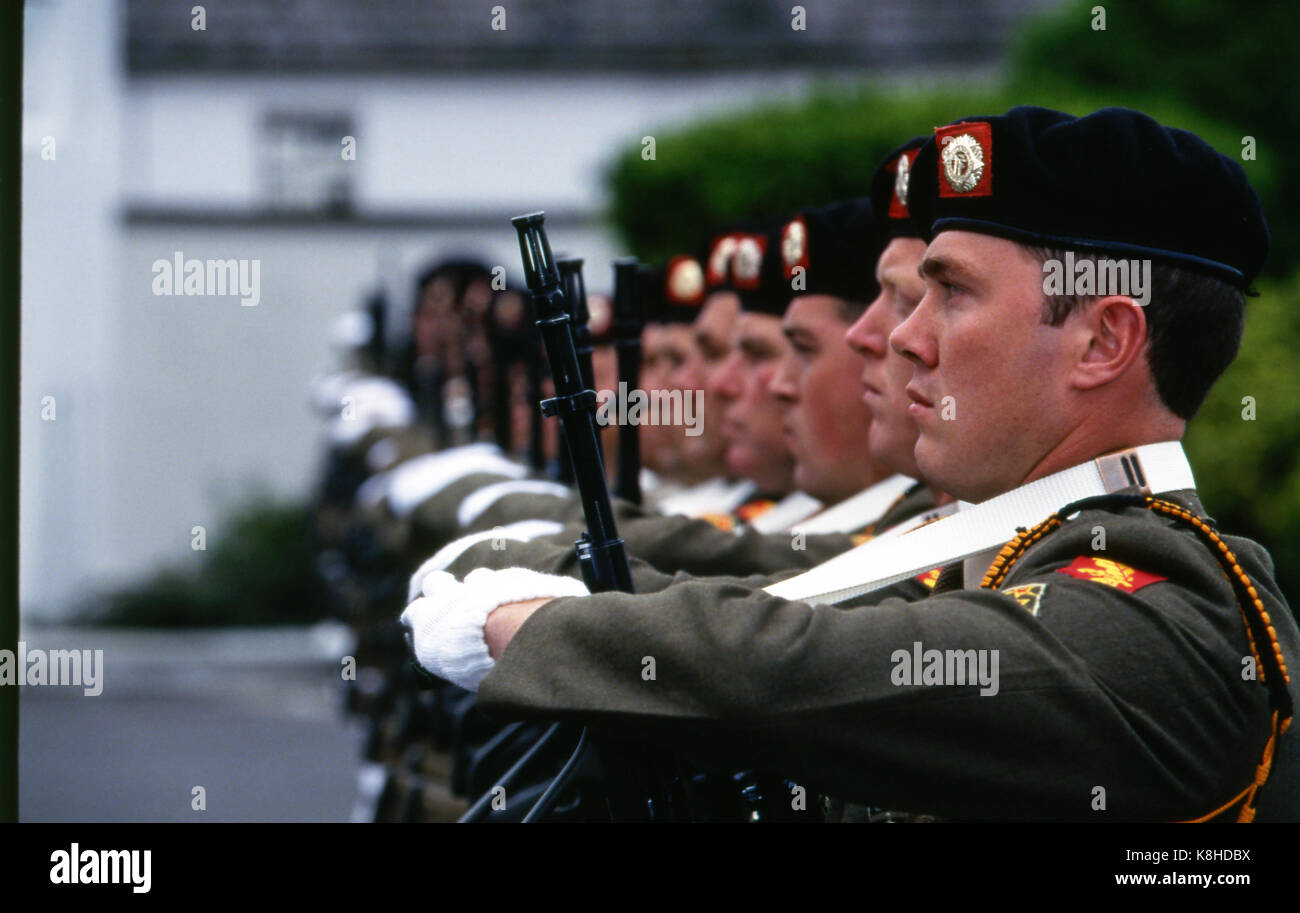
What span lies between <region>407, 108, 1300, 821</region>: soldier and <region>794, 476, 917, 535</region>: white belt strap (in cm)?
119

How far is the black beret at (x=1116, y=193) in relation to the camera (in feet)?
7.14

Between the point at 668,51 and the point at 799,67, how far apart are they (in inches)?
56.0

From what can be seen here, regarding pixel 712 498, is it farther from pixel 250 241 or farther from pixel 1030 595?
pixel 250 241

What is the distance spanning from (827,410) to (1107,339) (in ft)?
5.42

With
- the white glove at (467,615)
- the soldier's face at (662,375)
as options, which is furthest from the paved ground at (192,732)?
the white glove at (467,615)

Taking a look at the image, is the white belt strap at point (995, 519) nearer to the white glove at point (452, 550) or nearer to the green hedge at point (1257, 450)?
the white glove at point (452, 550)

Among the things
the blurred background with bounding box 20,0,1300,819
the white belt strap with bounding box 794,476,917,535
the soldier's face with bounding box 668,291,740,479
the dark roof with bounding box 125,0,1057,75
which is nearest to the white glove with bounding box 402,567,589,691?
the white belt strap with bounding box 794,476,917,535

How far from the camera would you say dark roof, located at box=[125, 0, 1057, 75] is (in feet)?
62.7

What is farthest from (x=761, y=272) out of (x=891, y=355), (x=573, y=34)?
(x=573, y=34)

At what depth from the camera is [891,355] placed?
293cm

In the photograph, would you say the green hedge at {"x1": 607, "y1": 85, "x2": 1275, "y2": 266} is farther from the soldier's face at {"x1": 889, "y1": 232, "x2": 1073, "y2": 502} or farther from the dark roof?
the soldier's face at {"x1": 889, "y1": 232, "x2": 1073, "y2": 502}

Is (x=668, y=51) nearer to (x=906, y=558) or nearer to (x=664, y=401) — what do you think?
(x=664, y=401)

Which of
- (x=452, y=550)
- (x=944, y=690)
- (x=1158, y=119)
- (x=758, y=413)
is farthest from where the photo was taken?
(x=1158, y=119)
